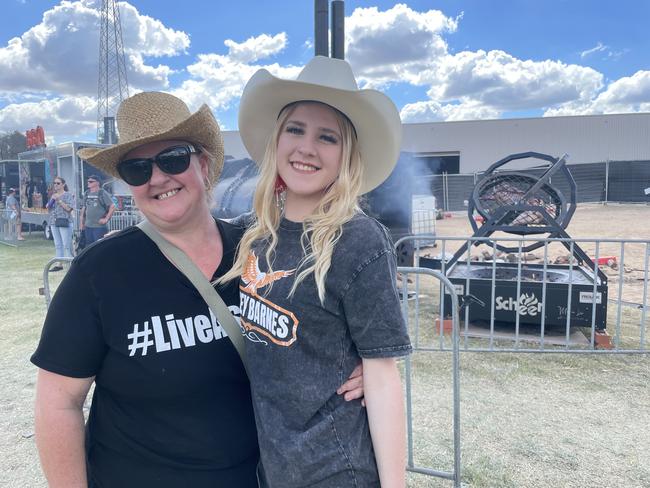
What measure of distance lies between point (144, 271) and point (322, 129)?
0.68 meters

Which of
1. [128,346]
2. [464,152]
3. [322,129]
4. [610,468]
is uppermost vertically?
[464,152]

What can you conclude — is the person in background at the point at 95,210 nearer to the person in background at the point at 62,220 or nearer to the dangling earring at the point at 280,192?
the person in background at the point at 62,220

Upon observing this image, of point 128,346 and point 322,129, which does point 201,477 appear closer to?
point 128,346

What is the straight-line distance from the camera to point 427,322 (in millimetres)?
6414

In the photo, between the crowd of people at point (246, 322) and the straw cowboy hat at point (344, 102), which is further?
the straw cowboy hat at point (344, 102)

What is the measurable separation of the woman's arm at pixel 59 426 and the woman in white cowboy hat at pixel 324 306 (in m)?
0.51

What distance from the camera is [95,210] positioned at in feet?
30.1

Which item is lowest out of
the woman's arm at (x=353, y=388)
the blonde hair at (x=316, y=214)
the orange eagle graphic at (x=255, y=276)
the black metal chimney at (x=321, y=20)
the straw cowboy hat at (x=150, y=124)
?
the woman's arm at (x=353, y=388)

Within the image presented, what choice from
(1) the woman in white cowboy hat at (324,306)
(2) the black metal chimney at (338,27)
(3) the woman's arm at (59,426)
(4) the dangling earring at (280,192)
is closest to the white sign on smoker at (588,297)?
(2) the black metal chimney at (338,27)

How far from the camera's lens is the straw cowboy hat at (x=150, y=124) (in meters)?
1.45

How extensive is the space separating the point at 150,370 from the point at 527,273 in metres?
5.77

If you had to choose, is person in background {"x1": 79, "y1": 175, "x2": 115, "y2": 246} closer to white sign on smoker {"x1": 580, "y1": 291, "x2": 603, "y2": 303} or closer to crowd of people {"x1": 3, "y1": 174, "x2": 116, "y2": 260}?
crowd of people {"x1": 3, "y1": 174, "x2": 116, "y2": 260}

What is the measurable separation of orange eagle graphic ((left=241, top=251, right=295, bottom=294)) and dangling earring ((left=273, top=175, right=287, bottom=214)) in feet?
0.59

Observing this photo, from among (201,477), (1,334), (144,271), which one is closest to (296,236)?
(144,271)
